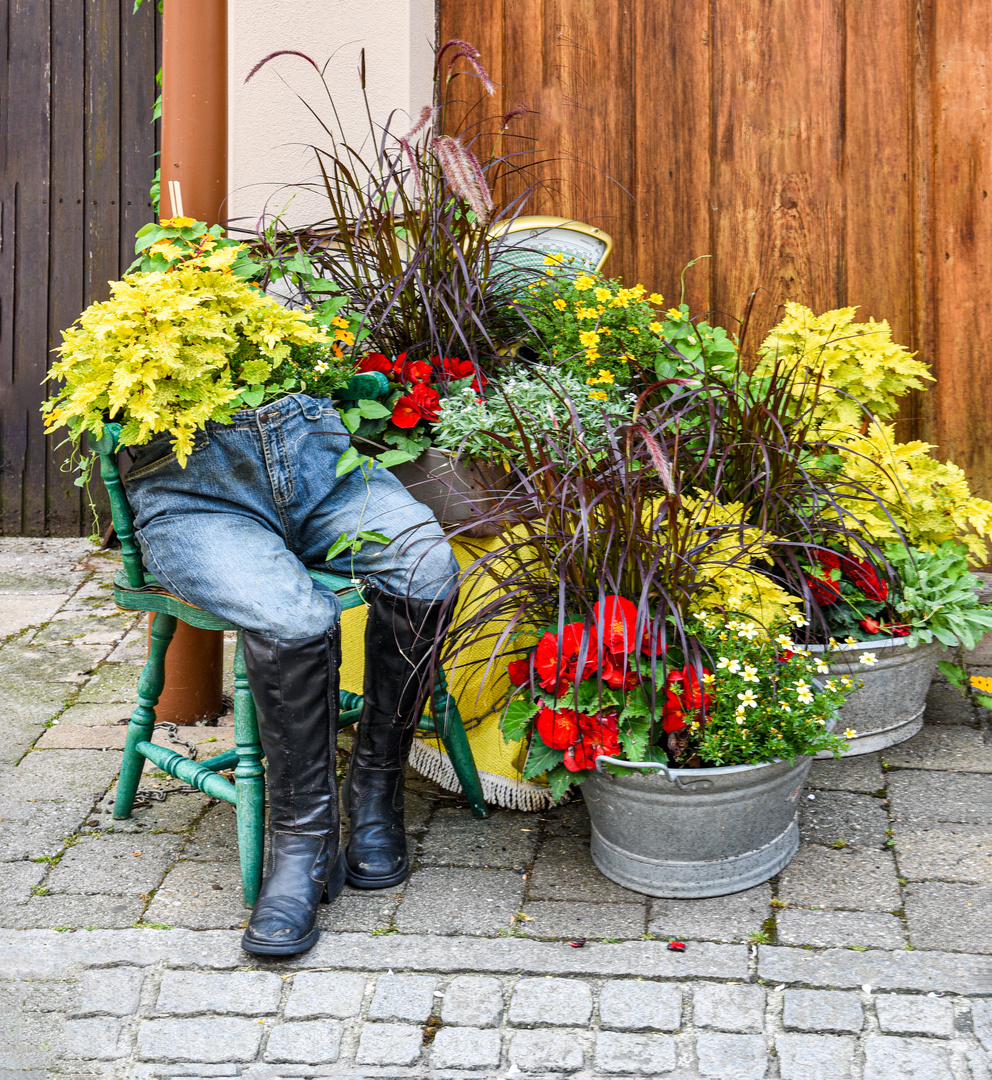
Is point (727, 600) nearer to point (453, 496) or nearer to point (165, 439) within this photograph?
point (453, 496)

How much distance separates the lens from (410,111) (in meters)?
3.20

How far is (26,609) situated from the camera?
144 inches

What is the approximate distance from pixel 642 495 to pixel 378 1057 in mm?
1017

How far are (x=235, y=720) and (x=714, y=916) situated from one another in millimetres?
920

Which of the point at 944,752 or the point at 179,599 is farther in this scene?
the point at 944,752

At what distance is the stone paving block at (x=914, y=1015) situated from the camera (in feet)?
5.46

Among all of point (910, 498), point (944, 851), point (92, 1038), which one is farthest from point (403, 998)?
point (910, 498)

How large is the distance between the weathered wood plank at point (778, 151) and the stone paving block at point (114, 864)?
214 cm

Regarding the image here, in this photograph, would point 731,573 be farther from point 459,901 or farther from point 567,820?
point 459,901

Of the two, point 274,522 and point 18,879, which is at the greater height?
point 274,522

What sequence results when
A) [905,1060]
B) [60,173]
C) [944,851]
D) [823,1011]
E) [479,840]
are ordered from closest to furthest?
[905,1060]
[823,1011]
[944,851]
[479,840]
[60,173]

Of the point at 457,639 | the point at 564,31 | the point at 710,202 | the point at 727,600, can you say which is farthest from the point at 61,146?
the point at 727,600

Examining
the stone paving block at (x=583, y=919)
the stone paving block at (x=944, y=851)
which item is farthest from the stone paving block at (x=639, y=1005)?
the stone paving block at (x=944, y=851)

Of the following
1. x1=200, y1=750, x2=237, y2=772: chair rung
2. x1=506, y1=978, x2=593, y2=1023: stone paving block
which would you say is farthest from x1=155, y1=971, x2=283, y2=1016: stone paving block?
x1=200, y1=750, x2=237, y2=772: chair rung
